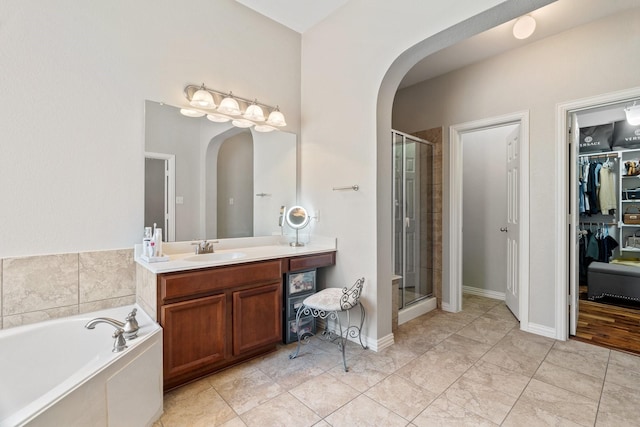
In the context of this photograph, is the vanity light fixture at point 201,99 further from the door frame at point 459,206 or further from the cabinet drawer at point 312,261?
the door frame at point 459,206

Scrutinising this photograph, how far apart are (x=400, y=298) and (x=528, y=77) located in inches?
97.7

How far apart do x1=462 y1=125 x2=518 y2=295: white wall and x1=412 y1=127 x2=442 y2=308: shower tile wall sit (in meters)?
0.69

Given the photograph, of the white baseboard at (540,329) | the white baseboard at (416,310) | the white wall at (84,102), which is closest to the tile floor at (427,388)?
the white baseboard at (540,329)

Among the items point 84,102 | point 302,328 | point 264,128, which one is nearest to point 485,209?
point 302,328

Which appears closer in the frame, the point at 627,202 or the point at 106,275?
the point at 106,275

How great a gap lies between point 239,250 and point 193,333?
33.7 inches

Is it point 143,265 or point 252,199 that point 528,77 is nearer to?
point 252,199

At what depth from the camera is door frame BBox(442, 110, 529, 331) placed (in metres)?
2.80

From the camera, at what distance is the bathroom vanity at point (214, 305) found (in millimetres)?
1794

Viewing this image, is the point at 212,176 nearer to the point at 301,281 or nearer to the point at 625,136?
the point at 301,281

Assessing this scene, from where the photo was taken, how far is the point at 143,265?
1.93 metres

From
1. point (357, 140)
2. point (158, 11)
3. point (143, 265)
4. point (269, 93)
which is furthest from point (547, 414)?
point (158, 11)

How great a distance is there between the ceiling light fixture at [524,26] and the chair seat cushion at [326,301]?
8.71 ft

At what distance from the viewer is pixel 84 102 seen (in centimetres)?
194
